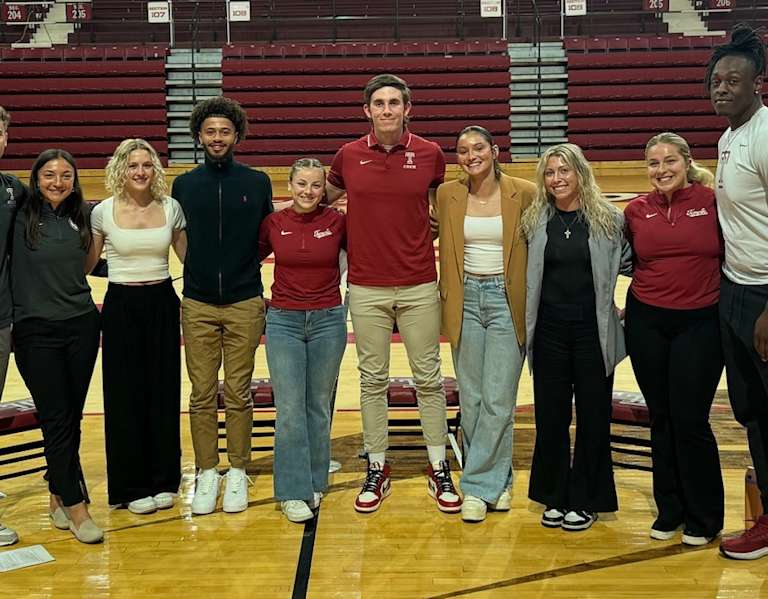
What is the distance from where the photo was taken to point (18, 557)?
320 cm

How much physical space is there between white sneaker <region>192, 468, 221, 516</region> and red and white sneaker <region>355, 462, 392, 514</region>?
21.4 inches

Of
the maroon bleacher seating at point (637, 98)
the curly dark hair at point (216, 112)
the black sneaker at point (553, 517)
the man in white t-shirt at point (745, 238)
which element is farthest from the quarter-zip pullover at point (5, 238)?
the maroon bleacher seating at point (637, 98)

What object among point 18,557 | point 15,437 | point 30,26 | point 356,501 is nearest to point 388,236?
point 356,501

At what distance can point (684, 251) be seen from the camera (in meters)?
3.13

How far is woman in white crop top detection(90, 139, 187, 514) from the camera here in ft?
11.3

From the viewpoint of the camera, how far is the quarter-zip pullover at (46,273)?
324 cm

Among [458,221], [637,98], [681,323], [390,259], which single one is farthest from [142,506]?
[637,98]

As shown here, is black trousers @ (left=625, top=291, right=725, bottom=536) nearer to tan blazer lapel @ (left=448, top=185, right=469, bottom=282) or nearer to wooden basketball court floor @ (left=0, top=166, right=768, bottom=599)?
wooden basketball court floor @ (left=0, top=166, right=768, bottom=599)

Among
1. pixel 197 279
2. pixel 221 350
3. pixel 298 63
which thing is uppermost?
pixel 298 63

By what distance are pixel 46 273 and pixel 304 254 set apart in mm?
899

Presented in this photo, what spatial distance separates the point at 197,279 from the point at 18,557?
1.13 metres

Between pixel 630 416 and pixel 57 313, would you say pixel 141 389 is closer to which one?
pixel 57 313

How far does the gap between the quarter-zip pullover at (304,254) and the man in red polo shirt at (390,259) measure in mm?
77

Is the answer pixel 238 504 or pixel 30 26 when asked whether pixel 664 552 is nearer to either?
pixel 238 504
